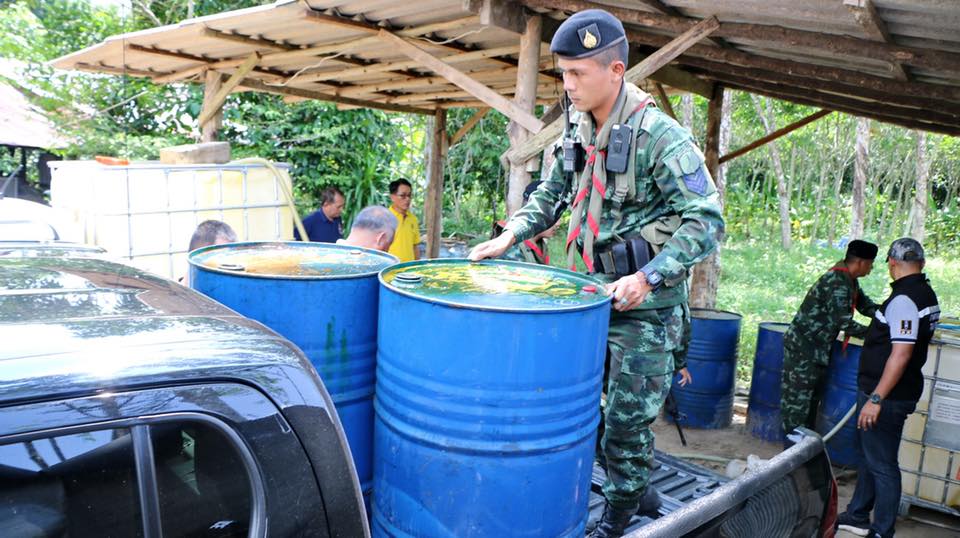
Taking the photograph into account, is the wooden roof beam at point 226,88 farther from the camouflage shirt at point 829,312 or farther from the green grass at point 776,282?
the green grass at point 776,282

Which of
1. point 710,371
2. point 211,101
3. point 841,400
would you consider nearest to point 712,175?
point 710,371

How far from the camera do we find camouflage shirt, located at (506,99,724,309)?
2.09 metres

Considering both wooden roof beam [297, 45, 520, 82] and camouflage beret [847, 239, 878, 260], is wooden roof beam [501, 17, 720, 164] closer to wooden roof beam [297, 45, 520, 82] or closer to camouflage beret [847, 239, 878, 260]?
wooden roof beam [297, 45, 520, 82]

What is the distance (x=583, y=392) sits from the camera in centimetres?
168

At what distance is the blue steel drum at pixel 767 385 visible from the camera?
5.90 metres

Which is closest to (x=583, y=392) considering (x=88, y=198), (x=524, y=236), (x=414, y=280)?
(x=414, y=280)

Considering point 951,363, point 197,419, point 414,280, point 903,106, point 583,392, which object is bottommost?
point 951,363

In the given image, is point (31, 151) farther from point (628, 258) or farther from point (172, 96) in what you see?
point (628, 258)

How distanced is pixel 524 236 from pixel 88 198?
3904 mm

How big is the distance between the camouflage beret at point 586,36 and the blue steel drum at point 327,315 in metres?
0.90

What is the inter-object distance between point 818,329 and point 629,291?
3.98 m

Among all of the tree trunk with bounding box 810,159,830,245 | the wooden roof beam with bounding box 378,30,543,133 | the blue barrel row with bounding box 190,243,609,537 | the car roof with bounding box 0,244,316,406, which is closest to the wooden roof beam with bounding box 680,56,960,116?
the wooden roof beam with bounding box 378,30,543,133

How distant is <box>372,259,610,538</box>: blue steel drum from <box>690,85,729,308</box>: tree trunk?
18.0 ft

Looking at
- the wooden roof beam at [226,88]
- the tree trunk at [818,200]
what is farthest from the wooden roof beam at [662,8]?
the tree trunk at [818,200]
